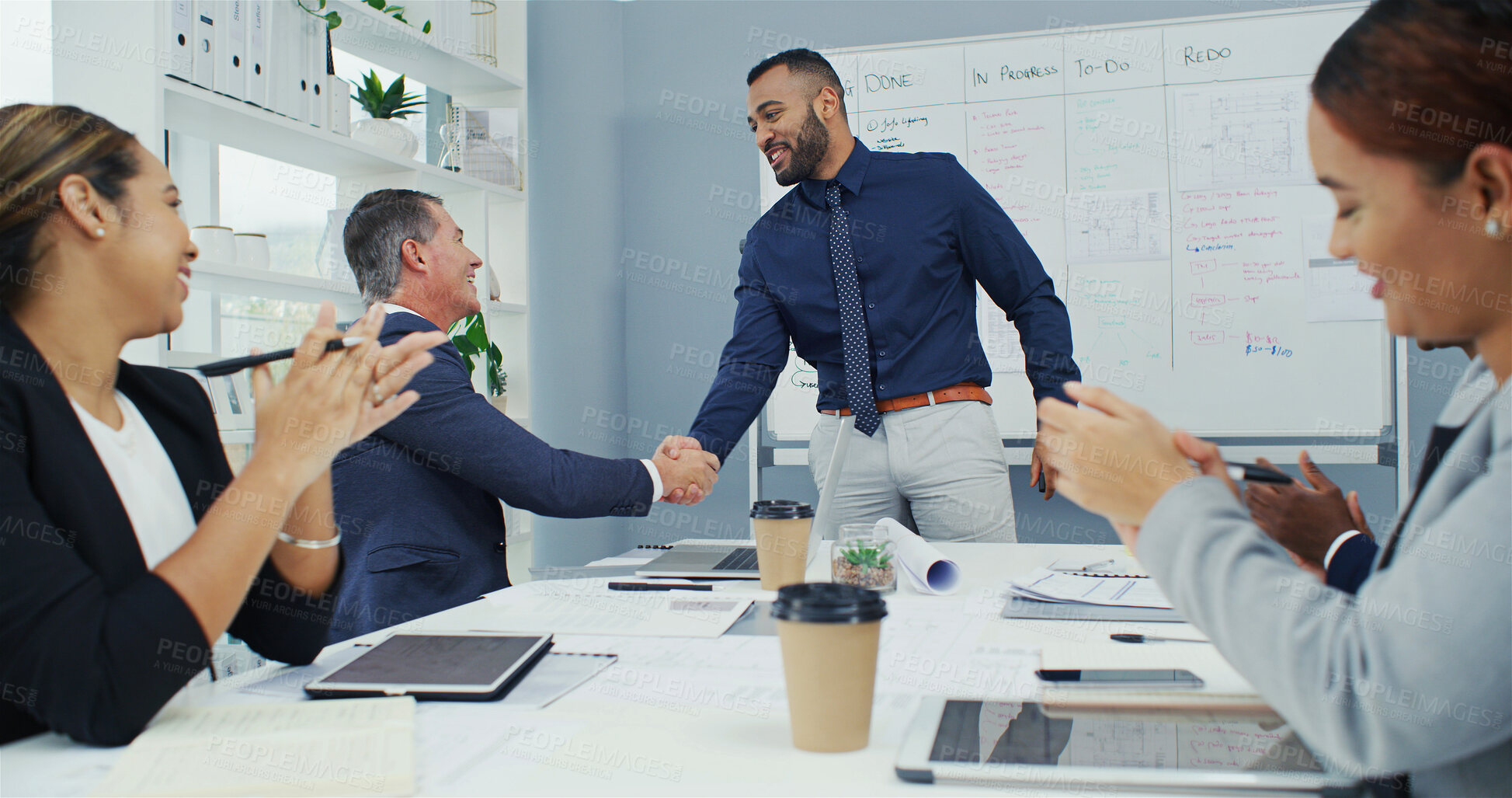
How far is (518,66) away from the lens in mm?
3455

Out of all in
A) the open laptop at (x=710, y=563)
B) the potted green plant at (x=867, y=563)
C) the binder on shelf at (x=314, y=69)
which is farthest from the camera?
the binder on shelf at (x=314, y=69)

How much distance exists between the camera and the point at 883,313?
2.21 m

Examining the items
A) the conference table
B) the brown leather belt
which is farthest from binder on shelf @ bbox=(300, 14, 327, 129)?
the conference table

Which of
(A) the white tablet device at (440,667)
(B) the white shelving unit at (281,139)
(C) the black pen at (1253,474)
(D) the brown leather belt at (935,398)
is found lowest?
(A) the white tablet device at (440,667)

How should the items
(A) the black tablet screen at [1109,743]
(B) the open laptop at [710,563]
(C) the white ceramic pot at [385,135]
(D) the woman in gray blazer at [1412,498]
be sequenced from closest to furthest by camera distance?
(D) the woman in gray blazer at [1412,498]
(A) the black tablet screen at [1109,743]
(B) the open laptop at [710,563]
(C) the white ceramic pot at [385,135]

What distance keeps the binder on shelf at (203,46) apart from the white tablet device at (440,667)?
174 centimetres

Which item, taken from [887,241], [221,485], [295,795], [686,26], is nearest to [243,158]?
[686,26]

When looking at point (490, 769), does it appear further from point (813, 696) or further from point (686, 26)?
point (686, 26)

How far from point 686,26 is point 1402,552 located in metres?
3.48

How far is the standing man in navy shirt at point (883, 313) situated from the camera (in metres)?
2.14

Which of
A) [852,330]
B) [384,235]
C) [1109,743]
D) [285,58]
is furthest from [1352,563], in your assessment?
[285,58]

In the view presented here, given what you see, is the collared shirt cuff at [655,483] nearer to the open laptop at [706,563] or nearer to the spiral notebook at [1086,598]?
the open laptop at [706,563]

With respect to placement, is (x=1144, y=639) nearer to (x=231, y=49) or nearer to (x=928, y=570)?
(x=928, y=570)

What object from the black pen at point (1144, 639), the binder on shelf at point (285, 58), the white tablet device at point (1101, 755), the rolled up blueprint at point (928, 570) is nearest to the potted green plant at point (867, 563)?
the rolled up blueprint at point (928, 570)
